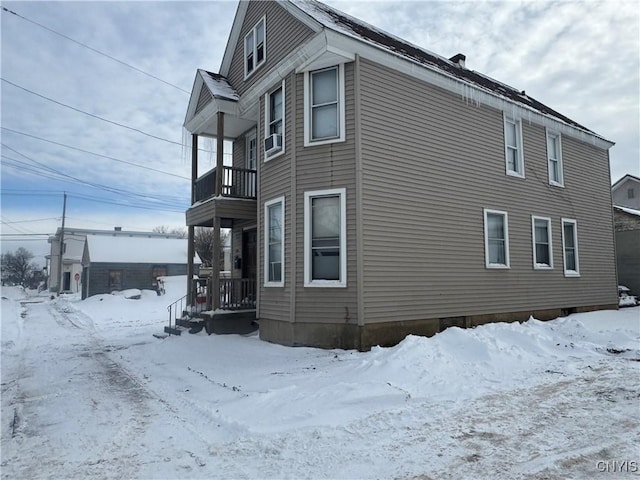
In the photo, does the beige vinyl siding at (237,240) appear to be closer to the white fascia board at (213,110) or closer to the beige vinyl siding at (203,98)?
the white fascia board at (213,110)

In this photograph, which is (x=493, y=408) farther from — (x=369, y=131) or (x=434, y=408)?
(x=369, y=131)

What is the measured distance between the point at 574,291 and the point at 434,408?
35.1 ft

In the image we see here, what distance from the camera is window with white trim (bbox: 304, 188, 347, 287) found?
9211 millimetres

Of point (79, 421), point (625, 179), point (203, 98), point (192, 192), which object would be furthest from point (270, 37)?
point (625, 179)

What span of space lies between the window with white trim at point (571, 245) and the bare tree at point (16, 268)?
83.8 meters

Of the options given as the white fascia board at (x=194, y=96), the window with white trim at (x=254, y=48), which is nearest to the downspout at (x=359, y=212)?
the window with white trim at (x=254, y=48)

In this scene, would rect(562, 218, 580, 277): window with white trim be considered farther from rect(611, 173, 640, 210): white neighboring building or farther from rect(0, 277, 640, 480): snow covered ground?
rect(611, 173, 640, 210): white neighboring building

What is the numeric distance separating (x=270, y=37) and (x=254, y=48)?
3.16 ft

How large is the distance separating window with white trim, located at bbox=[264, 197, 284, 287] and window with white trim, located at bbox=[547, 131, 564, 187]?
9.04m

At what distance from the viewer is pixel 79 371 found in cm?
859

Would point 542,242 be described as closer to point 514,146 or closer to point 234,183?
point 514,146

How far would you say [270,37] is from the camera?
461 inches

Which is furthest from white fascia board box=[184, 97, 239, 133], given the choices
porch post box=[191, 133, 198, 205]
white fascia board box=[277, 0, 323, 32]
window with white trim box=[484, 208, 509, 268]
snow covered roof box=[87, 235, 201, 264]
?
snow covered roof box=[87, 235, 201, 264]

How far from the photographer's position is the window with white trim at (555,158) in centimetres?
1411
